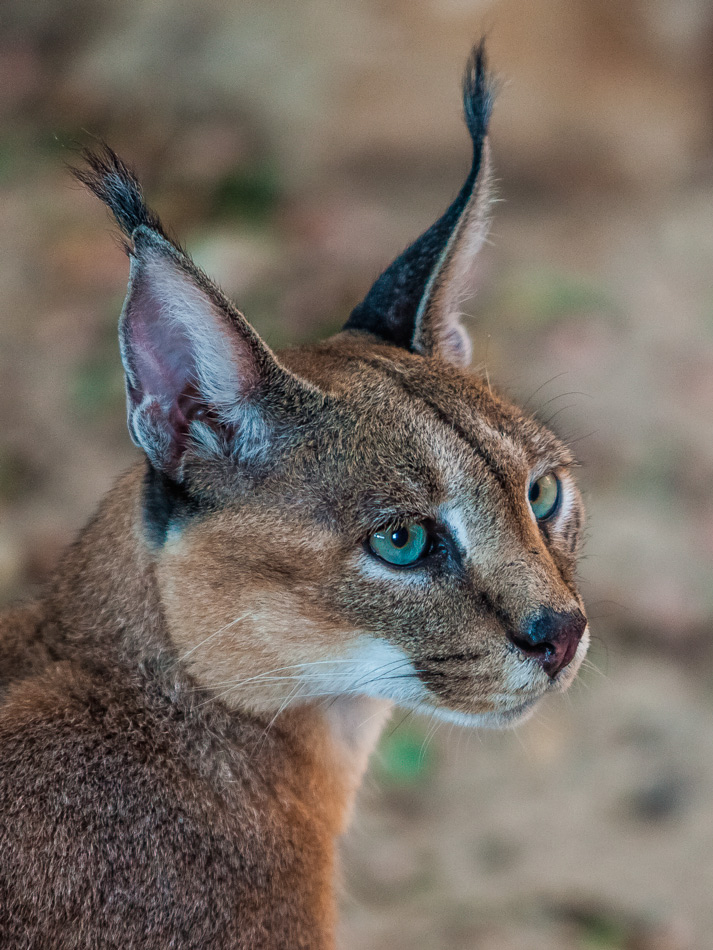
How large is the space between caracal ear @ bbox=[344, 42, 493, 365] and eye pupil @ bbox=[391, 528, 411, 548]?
2.62 ft

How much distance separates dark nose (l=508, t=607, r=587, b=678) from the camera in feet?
9.43

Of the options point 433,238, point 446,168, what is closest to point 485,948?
point 433,238

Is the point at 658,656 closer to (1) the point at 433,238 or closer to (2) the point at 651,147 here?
(1) the point at 433,238

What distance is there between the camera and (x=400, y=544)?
296cm

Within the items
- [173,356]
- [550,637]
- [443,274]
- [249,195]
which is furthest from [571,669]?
[249,195]

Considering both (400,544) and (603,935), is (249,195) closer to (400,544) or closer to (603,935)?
(603,935)

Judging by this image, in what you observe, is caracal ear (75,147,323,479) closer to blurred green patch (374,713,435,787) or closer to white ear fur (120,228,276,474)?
white ear fur (120,228,276,474)

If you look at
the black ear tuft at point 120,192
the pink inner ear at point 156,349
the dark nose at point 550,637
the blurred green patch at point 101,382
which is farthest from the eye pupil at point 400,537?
the blurred green patch at point 101,382

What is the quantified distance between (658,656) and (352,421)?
357 centimetres

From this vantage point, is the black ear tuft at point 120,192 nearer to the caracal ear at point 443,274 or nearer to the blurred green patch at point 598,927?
the caracal ear at point 443,274

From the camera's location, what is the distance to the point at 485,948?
4707mm

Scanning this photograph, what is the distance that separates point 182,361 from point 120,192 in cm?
46

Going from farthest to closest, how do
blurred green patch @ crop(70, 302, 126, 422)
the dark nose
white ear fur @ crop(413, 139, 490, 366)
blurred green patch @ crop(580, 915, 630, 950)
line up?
blurred green patch @ crop(70, 302, 126, 422)
blurred green patch @ crop(580, 915, 630, 950)
white ear fur @ crop(413, 139, 490, 366)
the dark nose

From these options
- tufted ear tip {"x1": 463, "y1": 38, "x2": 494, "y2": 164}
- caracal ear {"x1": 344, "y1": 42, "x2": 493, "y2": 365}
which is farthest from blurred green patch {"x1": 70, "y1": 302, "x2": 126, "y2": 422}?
tufted ear tip {"x1": 463, "y1": 38, "x2": 494, "y2": 164}
